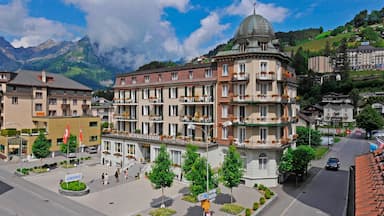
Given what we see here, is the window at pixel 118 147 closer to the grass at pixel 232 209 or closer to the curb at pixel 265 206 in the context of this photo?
the grass at pixel 232 209

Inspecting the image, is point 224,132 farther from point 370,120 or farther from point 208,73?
point 370,120

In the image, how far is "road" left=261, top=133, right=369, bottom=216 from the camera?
84.0 ft

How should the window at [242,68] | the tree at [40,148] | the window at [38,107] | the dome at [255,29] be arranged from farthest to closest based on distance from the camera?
the window at [38,107], the tree at [40,148], the dome at [255,29], the window at [242,68]

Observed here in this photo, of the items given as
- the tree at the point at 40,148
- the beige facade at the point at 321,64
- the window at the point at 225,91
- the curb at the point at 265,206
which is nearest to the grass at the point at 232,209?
the curb at the point at 265,206

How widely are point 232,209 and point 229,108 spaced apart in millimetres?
13904

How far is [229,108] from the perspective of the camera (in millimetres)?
35688

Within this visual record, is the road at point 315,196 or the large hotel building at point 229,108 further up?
the large hotel building at point 229,108

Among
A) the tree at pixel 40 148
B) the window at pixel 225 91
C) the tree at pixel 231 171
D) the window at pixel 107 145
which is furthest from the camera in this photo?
the window at pixel 107 145

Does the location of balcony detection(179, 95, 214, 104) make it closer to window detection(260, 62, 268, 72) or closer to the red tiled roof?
window detection(260, 62, 268, 72)

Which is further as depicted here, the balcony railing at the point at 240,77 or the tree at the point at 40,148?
the tree at the point at 40,148

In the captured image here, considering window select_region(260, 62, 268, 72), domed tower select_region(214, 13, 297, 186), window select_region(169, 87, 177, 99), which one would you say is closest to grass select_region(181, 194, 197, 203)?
domed tower select_region(214, 13, 297, 186)

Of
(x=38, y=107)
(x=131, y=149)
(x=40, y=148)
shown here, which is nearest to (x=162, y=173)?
(x=131, y=149)

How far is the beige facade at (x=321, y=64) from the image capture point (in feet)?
556

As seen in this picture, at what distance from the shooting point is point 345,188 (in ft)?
108
